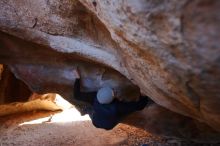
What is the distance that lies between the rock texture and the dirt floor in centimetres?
88

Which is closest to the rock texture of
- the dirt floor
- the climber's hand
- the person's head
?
the climber's hand

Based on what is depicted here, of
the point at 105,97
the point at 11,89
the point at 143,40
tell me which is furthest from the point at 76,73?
the point at 11,89

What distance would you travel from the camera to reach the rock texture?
1.59 meters

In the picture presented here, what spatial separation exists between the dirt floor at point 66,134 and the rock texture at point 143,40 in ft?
2.89

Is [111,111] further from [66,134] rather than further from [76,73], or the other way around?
[66,134]

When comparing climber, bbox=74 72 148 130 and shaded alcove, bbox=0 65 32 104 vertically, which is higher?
climber, bbox=74 72 148 130

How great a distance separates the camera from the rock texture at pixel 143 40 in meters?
1.59

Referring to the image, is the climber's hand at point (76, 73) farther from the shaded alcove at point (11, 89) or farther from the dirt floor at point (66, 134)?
the shaded alcove at point (11, 89)

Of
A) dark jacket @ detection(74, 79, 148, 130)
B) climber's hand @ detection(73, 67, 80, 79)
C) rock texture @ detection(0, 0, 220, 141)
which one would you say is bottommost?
dark jacket @ detection(74, 79, 148, 130)

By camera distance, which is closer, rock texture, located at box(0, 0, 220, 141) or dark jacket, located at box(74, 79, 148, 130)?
rock texture, located at box(0, 0, 220, 141)

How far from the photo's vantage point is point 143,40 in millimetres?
1854

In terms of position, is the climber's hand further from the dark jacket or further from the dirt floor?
the dirt floor

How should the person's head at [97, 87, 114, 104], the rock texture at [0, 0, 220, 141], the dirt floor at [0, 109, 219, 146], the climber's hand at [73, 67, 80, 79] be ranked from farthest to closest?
the dirt floor at [0, 109, 219, 146] → the climber's hand at [73, 67, 80, 79] → the person's head at [97, 87, 114, 104] → the rock texture at [0, 0, 220, 141]

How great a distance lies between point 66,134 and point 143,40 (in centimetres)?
254
